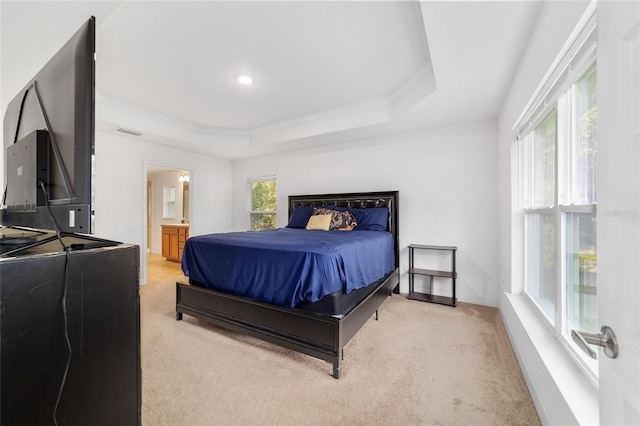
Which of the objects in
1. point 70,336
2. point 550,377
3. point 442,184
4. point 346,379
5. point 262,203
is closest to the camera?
point 70,336

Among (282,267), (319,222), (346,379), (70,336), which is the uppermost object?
(319,222)

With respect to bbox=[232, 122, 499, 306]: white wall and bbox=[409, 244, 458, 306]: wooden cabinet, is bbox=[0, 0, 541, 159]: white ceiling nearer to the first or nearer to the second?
bbox=[232, 122, 499, 306]: white wall

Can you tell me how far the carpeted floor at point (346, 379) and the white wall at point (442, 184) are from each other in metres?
0.95

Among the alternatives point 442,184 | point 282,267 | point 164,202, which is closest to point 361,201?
point 442,184

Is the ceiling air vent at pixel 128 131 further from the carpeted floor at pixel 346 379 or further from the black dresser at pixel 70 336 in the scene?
the black dresser at pixel 70 336

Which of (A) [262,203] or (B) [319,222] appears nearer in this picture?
(B) [319,222]

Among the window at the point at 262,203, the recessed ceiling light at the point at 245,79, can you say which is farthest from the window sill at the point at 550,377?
the window at the point at 262,203

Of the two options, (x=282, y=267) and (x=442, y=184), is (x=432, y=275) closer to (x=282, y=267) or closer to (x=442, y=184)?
(x=442, y=184)

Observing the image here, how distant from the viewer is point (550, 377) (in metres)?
1.29

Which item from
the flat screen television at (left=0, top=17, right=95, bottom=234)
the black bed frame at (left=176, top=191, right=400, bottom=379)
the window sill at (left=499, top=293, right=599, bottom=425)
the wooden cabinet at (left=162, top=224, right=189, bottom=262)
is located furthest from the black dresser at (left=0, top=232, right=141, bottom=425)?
Result: the wooden cabinet at (left=162, top=224, right=189, bottom=262)

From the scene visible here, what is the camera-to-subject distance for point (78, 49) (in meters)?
0.75

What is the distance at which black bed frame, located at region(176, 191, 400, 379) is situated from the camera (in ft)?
6.16

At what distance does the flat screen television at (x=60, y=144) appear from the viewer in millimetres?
733

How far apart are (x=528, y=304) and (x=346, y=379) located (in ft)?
5.31
